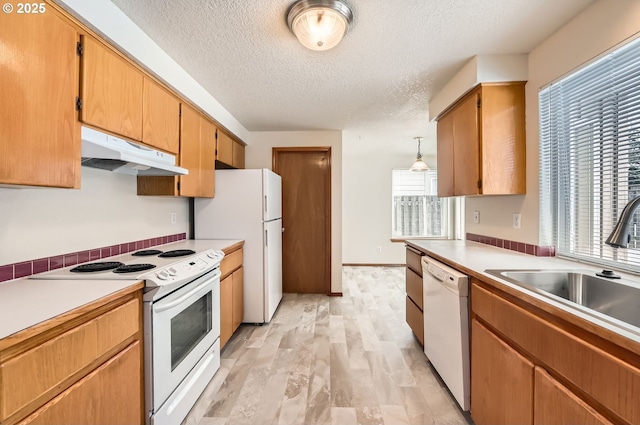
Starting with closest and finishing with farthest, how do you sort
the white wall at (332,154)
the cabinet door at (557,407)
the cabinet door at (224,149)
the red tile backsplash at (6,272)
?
the cabinet door at (557,407) → the red tile backsplash at (6,272) → the cabinet door at (224,149) → the white wall at (332,154)

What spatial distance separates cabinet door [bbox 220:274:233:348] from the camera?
2279mm

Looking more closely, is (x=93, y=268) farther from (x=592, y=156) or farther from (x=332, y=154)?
(x=332, y=154)

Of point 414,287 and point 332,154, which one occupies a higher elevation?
point 332,154

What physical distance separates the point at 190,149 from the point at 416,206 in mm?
4509

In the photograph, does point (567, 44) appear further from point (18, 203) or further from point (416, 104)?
point (18, 203)

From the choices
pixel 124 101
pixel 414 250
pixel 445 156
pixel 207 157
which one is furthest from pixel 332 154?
pixel 124 101

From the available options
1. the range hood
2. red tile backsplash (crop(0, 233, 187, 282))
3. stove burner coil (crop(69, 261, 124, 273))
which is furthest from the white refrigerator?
stove burner coil (crop(69, 261, 124, 273))

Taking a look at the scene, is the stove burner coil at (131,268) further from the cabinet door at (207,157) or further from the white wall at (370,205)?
the white wall at (370,205)

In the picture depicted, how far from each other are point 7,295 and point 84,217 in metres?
0.70

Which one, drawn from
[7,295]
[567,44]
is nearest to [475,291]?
[567,44]

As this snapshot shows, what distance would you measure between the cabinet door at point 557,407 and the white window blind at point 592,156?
848mm

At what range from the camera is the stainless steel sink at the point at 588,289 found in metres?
Result: 1.13

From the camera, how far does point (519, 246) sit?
201 centimetres

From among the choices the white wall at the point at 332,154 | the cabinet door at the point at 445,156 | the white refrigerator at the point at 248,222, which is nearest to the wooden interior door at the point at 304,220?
the white wall at the point at 332,154
